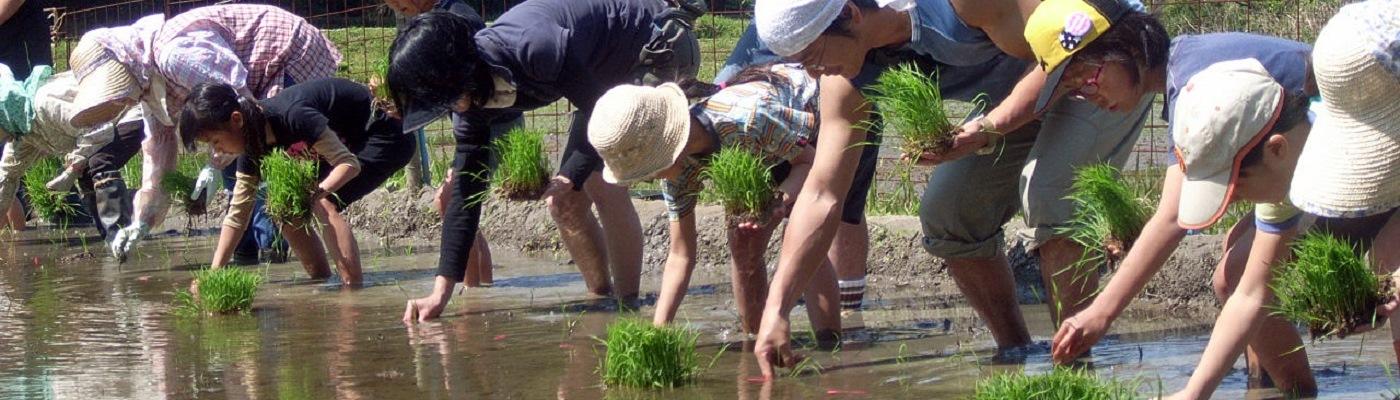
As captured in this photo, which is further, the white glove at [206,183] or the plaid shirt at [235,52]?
the white glove at [206,183]

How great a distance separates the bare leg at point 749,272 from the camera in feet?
18.2

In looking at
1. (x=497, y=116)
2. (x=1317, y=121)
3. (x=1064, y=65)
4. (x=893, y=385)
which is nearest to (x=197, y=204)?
(x=497, y=116)

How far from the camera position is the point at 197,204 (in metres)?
8.77

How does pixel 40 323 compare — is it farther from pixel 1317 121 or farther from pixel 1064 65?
pixel 1317 121

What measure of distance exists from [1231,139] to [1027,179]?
125 centimetres

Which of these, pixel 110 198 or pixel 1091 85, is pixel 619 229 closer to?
pixel 1091 85

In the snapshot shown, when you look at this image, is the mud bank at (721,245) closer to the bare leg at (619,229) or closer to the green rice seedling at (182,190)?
the bare leg at (619,229)

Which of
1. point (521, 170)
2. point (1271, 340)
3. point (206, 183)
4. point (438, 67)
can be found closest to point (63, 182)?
point (206, 183)

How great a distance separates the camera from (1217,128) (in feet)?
12.2

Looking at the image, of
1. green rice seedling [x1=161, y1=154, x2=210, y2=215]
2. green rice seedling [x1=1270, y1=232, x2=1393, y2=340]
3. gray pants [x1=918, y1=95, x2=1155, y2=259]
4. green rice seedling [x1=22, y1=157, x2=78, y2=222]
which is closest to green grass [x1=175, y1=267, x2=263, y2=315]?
green rice seedling [x1=161, y1=154, x2=210, y2=215]

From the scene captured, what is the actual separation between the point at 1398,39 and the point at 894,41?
165 centimetres

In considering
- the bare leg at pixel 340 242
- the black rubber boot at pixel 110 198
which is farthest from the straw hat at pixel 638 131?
the black rubber boot at pixel 110 198

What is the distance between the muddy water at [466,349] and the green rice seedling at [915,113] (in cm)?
67

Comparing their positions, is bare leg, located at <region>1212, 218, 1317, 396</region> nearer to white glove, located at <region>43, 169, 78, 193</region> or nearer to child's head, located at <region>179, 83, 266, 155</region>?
child's head, located at <region>179, 83, 266, 155</region>
